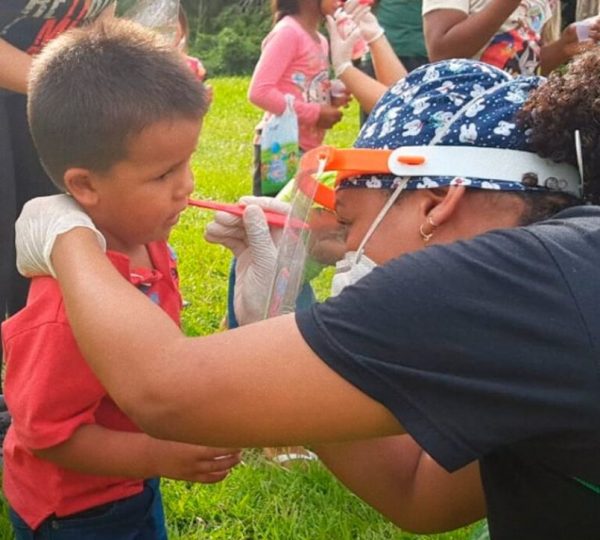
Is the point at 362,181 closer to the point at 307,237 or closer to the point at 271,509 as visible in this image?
the point at 307,237

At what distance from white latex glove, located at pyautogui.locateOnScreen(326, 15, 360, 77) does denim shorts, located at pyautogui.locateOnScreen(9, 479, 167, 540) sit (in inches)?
86.4

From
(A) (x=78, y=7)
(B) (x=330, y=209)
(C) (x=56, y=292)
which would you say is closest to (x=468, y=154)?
(B) (x=330, y=209)

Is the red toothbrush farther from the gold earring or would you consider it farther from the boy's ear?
the gold earring

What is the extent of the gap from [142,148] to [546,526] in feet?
2.79

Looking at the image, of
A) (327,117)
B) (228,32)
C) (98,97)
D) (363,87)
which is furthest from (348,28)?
(228,32)

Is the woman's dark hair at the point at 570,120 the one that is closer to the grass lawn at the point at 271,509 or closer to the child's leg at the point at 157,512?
the child's leg at the point at 157,512

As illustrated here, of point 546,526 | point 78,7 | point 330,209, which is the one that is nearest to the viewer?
point 546,526

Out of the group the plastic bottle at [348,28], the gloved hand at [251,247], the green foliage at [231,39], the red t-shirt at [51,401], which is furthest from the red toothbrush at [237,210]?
the green foliage at [231,39]

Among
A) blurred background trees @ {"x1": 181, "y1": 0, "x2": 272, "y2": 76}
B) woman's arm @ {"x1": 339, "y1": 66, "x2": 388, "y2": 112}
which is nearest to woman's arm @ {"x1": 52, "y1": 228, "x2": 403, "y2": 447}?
woman's arm @ {"x1": 339, "y1": 66, "x2": 388, "y2": 112}

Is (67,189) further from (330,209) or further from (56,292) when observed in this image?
(330,209)

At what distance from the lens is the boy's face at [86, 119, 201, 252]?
1.65 meters

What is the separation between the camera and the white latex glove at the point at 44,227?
1497mm

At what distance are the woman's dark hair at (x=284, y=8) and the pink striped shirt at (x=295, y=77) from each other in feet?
0.12

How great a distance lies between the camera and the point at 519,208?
1.43 meters
